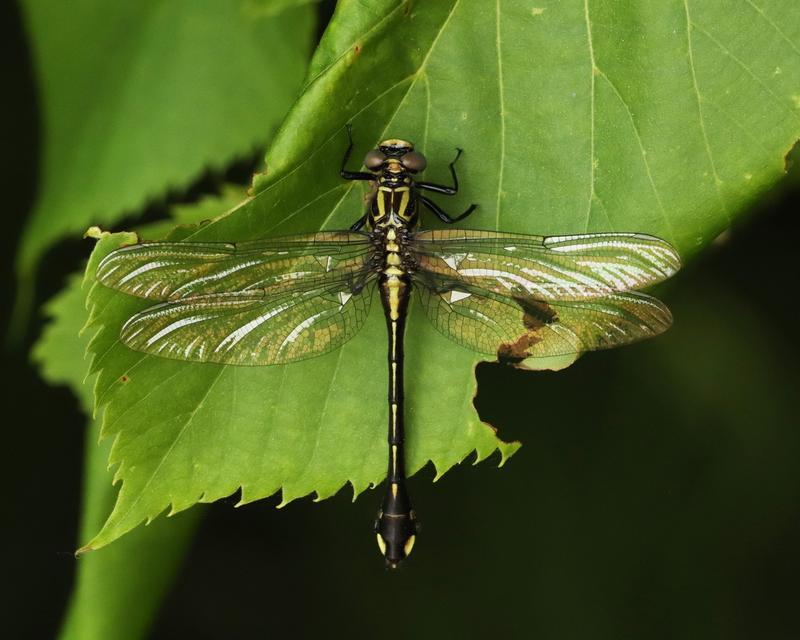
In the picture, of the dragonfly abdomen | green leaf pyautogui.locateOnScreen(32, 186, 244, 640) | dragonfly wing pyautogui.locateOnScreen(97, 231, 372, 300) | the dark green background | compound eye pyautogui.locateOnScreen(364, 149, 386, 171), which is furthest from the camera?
the dark green background

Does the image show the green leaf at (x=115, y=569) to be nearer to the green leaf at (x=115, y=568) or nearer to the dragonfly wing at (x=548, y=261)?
the green leaf at (x=115, y=568)

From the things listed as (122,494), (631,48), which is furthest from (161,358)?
(631,48)

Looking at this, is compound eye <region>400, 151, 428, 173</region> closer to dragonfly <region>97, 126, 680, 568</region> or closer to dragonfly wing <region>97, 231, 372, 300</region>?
dragonfly <region>97, 126, 680, 568</region>

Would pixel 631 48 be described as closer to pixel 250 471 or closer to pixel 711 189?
pixel 711 189

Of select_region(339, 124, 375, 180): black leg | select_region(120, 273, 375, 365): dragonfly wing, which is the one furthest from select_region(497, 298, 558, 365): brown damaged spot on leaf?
select_region(339, 124, 375, 180): black leg

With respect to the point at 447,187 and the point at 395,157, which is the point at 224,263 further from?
the point at 447,187
